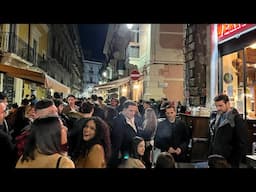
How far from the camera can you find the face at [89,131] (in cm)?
261

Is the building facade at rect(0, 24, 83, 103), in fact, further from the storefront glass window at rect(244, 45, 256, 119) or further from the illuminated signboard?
the storefront glass window at rect(244, 45, 256, 119)

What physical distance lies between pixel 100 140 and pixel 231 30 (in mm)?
3957

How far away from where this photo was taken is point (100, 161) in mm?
2428

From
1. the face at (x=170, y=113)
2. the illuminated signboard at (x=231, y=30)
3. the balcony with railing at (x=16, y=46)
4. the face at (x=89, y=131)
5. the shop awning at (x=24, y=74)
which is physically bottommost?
the face at (x=89, y=131)

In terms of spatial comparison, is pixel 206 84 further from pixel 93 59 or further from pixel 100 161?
pixel 93 59

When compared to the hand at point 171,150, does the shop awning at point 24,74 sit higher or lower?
higher

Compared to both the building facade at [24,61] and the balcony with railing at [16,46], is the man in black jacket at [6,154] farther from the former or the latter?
the balcony with railing at [16,46]

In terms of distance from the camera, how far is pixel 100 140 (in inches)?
102

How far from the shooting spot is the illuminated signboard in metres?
4.77

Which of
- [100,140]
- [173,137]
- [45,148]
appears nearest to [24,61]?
[173,137]

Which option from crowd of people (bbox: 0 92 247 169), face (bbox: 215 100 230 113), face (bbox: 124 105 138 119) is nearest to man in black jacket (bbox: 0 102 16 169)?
crowd of people (bbox: 0 92 247 169)

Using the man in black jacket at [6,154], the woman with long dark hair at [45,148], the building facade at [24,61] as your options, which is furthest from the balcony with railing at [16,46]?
the woman with long dark hair at [45,148]

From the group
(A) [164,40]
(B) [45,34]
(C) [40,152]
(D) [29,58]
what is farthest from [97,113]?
(B) [45,34]
